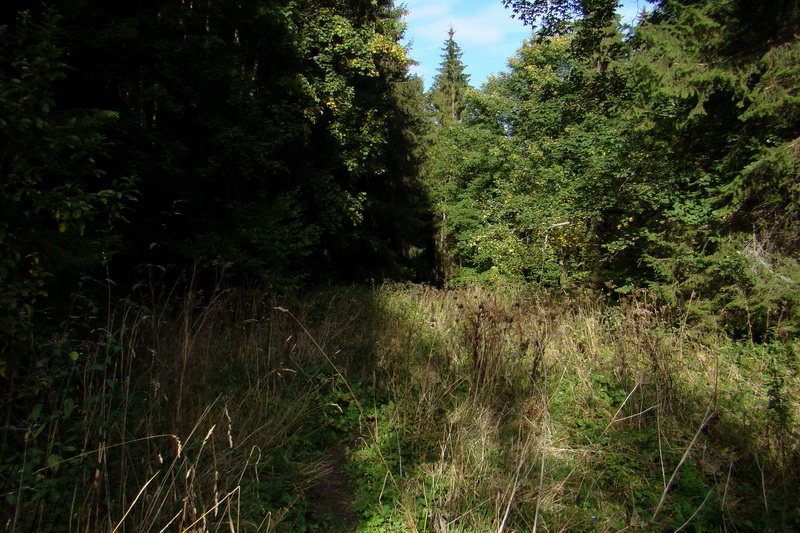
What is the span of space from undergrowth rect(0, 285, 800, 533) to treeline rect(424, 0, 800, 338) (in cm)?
214

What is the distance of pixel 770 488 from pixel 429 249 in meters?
21.2

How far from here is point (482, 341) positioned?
342cm

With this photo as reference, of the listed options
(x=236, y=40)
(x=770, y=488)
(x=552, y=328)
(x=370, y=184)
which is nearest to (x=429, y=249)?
(x=370, y=184)

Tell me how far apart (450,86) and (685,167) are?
23880mm

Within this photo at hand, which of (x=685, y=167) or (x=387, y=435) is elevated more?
(x=685, y=167)

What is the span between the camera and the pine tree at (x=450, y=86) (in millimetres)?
27750

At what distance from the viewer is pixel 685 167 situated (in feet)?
22.9

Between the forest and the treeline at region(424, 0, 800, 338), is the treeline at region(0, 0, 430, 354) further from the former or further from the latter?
the treeline at region(424, 0, 800, 338)

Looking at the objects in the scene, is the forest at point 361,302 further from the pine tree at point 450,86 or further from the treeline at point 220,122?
the pine tree at point 450,86

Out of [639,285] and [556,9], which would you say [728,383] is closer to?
[639,285]

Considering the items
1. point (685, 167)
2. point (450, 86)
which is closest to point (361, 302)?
point (685, 167)

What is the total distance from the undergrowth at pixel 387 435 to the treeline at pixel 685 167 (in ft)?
7.03

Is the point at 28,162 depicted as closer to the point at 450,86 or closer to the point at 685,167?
the point at 685,167

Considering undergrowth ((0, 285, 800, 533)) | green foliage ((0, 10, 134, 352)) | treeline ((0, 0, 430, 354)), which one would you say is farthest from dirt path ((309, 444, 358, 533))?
treeline ((0, 0, 430, 354))
